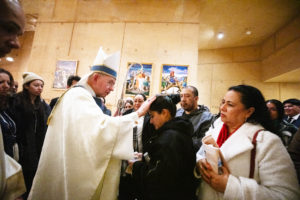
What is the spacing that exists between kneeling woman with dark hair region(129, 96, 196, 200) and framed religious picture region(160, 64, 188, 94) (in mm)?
3178

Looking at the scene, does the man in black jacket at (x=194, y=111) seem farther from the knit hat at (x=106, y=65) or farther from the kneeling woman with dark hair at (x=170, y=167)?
the knit hat at (x=106, y=65)

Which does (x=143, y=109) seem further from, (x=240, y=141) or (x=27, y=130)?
(x=27, y=130)

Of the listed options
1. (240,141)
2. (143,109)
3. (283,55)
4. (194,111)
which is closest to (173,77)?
(194,111)

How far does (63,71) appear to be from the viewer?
5191 millimetres

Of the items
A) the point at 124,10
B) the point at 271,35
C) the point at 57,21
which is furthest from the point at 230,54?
the point at 57,21

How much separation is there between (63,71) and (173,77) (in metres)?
3.61

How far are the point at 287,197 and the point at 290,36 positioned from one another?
6793 millimetres

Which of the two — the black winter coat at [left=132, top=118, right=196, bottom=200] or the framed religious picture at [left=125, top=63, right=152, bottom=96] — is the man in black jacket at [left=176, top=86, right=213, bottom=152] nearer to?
the black winter coat at [left=132, top=118, right=196, bottom=200]

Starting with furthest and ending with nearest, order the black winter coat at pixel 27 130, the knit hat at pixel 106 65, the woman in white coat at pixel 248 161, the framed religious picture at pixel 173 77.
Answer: the framed religious picture at pixel 173 77, the black winter coat at pixel 27 130, the knit hat at pixel 106 65, the woman in white coat at pixel 248 161

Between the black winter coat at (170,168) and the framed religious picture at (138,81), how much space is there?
330 centimetres

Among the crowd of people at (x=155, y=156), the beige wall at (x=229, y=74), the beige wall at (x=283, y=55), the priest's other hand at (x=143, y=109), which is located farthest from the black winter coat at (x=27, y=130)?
the beige wall at (x=283, y=55)

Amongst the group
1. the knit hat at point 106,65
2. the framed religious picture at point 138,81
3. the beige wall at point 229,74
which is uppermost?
the beige wall at point 229,74

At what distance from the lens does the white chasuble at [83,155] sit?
55.1 inches

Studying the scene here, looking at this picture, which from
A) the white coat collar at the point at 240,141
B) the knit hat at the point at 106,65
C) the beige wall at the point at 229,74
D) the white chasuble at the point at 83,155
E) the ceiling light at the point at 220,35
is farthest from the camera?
the beige wall at the point at 229,74
